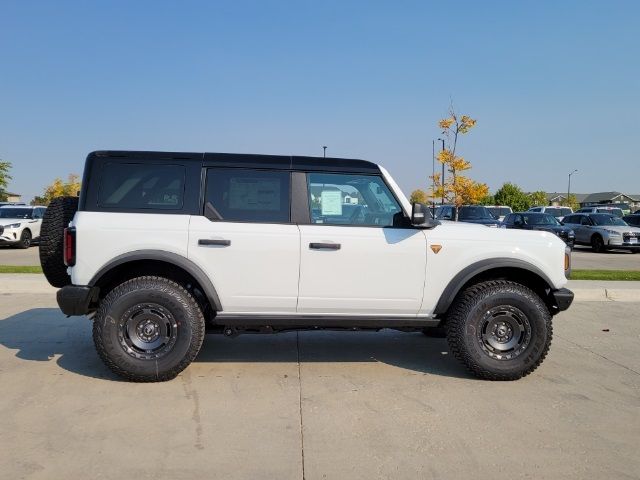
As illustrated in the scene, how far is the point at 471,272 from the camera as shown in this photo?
15.3 ft

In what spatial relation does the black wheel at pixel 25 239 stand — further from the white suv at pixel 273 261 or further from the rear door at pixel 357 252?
the rear door at pixel 357 252

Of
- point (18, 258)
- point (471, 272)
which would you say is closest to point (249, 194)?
point (471, 272)

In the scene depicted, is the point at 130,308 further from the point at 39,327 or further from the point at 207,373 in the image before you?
the point at 39,327

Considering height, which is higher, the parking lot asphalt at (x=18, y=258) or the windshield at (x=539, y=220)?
the windshield at (x=539, y=220)

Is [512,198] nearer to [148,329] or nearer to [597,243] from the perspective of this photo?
[597,243]

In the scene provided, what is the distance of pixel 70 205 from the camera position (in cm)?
495

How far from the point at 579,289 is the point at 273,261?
6871 mm

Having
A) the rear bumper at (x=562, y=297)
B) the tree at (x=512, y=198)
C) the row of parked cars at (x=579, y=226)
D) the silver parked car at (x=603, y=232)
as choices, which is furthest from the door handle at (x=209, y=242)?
the tree at (x=512, y=198)

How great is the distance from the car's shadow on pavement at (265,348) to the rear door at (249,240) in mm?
980

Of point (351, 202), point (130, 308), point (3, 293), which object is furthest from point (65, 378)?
point (3, 293)

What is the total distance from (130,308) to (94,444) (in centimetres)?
132

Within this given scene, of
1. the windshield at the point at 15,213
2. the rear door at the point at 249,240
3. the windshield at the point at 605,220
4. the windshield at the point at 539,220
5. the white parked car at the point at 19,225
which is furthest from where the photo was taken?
the windshield at the point at 539,220

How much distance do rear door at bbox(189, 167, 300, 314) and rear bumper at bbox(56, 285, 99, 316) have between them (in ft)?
3.06

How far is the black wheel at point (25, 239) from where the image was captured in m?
19.0
